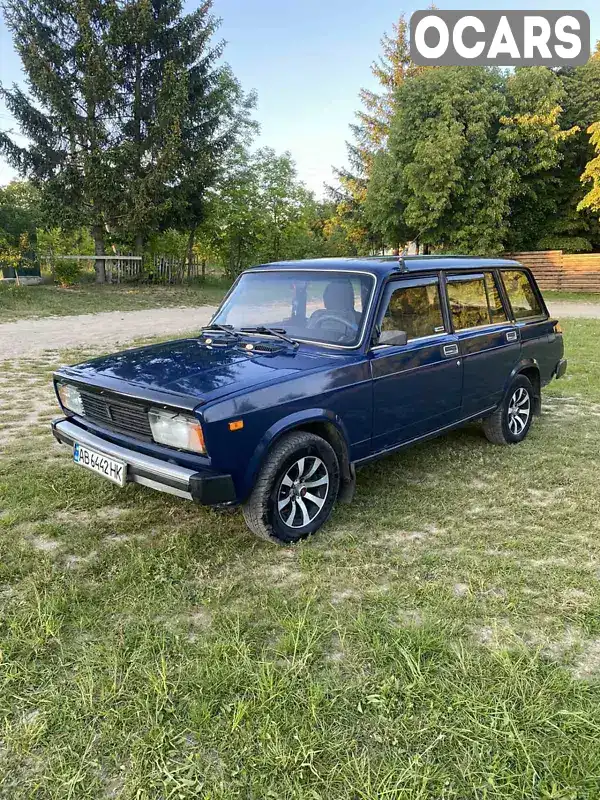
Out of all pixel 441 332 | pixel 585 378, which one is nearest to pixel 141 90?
pixel 585 378

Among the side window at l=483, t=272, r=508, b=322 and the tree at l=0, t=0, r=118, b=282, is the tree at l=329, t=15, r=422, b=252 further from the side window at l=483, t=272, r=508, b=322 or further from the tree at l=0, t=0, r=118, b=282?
the side window at l=483, t=272, r=508, b=322

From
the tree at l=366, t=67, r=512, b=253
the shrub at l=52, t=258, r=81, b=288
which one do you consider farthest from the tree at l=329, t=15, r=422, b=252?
the shrub at l=52, t=258, r=81, b=288

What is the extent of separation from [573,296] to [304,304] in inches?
906

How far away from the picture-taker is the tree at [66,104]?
21.2 meters

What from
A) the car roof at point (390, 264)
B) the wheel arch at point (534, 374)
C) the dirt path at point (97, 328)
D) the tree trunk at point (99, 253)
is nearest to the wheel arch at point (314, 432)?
the car roof at point (390, 264)

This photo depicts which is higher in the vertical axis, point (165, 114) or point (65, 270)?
point (165, 114)

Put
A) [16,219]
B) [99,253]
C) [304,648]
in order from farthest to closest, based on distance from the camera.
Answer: [99,253] → [16,219] → [304,648]

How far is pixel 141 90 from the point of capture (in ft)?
76.4

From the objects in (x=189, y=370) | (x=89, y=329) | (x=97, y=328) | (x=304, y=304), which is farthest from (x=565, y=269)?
(x=189, y=370)

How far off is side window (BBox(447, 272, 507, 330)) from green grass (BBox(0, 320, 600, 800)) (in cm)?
147

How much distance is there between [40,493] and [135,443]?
4.22 feet

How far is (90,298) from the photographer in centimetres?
1984

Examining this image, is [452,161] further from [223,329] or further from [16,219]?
[223,329]

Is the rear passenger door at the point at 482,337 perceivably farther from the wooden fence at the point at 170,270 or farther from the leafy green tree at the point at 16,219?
the wooden fence at the point at 170,270
